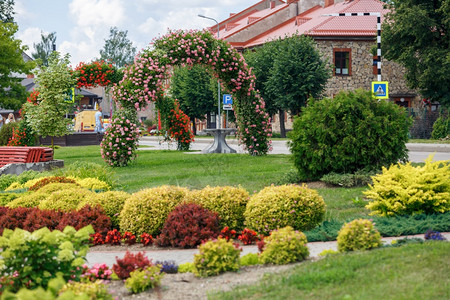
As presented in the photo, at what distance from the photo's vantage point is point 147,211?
772 centimetres

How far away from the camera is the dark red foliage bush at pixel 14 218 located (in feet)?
27.5

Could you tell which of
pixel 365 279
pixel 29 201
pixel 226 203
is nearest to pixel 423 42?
pixel 29 201

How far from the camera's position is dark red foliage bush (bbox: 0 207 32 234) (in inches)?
329

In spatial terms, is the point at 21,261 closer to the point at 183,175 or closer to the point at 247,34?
the point at 183,175

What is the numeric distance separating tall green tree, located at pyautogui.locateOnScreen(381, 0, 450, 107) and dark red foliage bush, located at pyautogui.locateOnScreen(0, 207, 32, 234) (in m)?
30.9

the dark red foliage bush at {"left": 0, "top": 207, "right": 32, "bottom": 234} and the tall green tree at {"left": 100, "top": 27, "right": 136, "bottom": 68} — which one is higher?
the tall green tree at {"left": 100, "top": 27, "right": 136, "bottom": 68}

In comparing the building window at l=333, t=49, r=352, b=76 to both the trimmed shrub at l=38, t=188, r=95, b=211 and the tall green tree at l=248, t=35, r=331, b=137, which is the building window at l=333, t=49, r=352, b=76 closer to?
the tall green tree at l=248, t=35, r=331, b=137

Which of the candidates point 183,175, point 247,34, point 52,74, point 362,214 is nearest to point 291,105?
point 247,34

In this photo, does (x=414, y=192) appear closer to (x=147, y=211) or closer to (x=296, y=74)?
(x=147, y=211)

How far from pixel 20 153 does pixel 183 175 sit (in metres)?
5.90

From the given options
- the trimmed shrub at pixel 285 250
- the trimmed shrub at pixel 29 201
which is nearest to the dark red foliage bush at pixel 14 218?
the trimmed shrub at pixel 29 201

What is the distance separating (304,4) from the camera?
60.7 meters

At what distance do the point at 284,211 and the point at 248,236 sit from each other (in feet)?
1.72

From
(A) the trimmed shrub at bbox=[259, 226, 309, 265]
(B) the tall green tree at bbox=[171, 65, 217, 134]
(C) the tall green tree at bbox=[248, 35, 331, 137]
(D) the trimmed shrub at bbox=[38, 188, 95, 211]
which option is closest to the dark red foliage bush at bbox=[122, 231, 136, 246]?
(D) the trimmed shrub at bbox=[38, 188, 95, 211]
